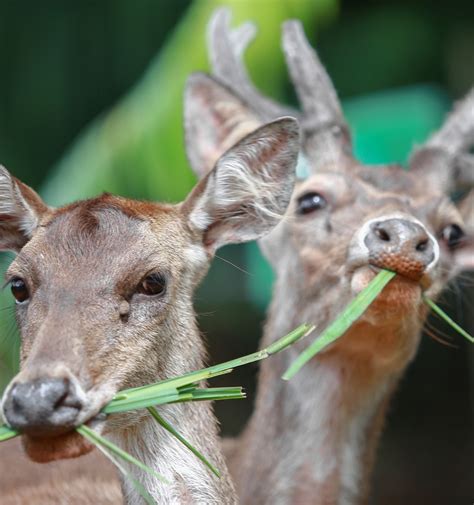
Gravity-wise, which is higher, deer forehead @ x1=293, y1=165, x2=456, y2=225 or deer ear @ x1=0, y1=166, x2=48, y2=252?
deer ear @ x1=0, y1=166, x2=48, y2=252

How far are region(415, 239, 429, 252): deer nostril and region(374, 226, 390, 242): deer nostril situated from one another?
0.13 m

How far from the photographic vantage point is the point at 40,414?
10.8 feet

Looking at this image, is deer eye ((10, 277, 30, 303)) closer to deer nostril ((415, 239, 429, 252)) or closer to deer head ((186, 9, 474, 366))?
deer head ((186, 9, 474, 366))

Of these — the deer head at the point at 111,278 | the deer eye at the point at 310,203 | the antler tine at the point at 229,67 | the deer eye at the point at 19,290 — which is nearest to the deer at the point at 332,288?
the deer eye at the point at 310,203

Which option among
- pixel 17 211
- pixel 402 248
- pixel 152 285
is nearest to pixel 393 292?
pixel 402 248

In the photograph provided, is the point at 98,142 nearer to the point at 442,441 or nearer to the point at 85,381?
the point at 442,441

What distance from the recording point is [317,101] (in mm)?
6016

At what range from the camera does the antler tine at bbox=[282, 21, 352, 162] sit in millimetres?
5977

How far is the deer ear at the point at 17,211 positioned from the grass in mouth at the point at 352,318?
3.82 feet

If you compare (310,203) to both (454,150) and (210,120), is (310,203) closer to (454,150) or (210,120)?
(210,120)

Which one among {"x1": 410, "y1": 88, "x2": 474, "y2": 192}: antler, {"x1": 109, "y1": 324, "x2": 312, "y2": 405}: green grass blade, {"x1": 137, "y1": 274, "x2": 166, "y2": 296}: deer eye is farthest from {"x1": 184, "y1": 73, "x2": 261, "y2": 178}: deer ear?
{"x1": 109, "y1": 324, "x2": 312, "y2": 405}: green grass blade

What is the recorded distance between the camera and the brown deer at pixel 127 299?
11.2 ft

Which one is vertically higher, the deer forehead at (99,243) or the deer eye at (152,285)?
the deer forehead at (99,243)

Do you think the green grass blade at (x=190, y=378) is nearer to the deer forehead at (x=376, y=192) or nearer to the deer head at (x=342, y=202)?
the deer head at (x=342, y=202)
